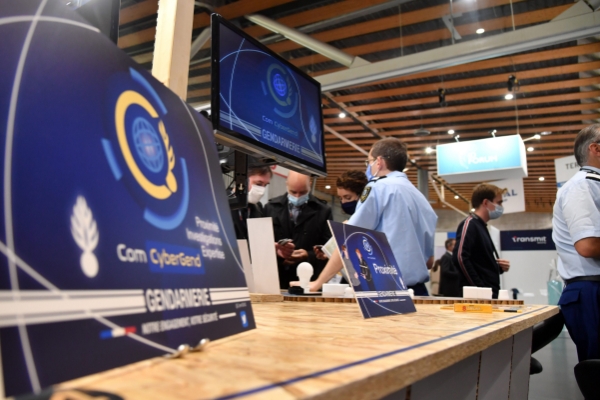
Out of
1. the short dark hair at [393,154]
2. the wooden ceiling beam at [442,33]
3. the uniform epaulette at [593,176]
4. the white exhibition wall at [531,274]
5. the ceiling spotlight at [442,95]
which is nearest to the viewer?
the uniform epaulette at [593,176]

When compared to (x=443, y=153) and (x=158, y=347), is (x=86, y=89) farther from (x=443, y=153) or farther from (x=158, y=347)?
(x=443, y=153)

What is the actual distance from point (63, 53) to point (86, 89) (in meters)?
0.04

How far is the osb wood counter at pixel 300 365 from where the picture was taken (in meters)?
0.34

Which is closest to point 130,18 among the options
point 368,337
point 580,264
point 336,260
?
point 336,260

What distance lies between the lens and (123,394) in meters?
0.33

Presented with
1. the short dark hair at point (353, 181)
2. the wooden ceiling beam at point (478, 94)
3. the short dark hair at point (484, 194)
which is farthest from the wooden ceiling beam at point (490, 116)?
the short dark hair at point (353, 181)

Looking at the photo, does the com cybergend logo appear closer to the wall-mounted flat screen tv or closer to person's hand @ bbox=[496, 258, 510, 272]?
the wall-mounted flat screen tv

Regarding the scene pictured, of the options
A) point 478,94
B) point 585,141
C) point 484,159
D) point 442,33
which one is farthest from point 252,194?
point 478,94

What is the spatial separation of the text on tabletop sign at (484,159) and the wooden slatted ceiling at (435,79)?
82cm

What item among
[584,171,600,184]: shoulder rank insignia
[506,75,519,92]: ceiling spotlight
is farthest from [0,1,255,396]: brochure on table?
[506,75,519,92]: ceiling spotlight

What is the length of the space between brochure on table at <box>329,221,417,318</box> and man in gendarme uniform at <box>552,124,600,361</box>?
1225 mm

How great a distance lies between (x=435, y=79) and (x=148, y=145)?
6.85 metres

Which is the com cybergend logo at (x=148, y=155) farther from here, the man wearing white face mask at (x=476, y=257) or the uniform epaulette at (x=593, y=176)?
the man wearing white face mask at (x=476, y=257)

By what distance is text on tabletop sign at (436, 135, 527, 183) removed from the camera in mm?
6738
